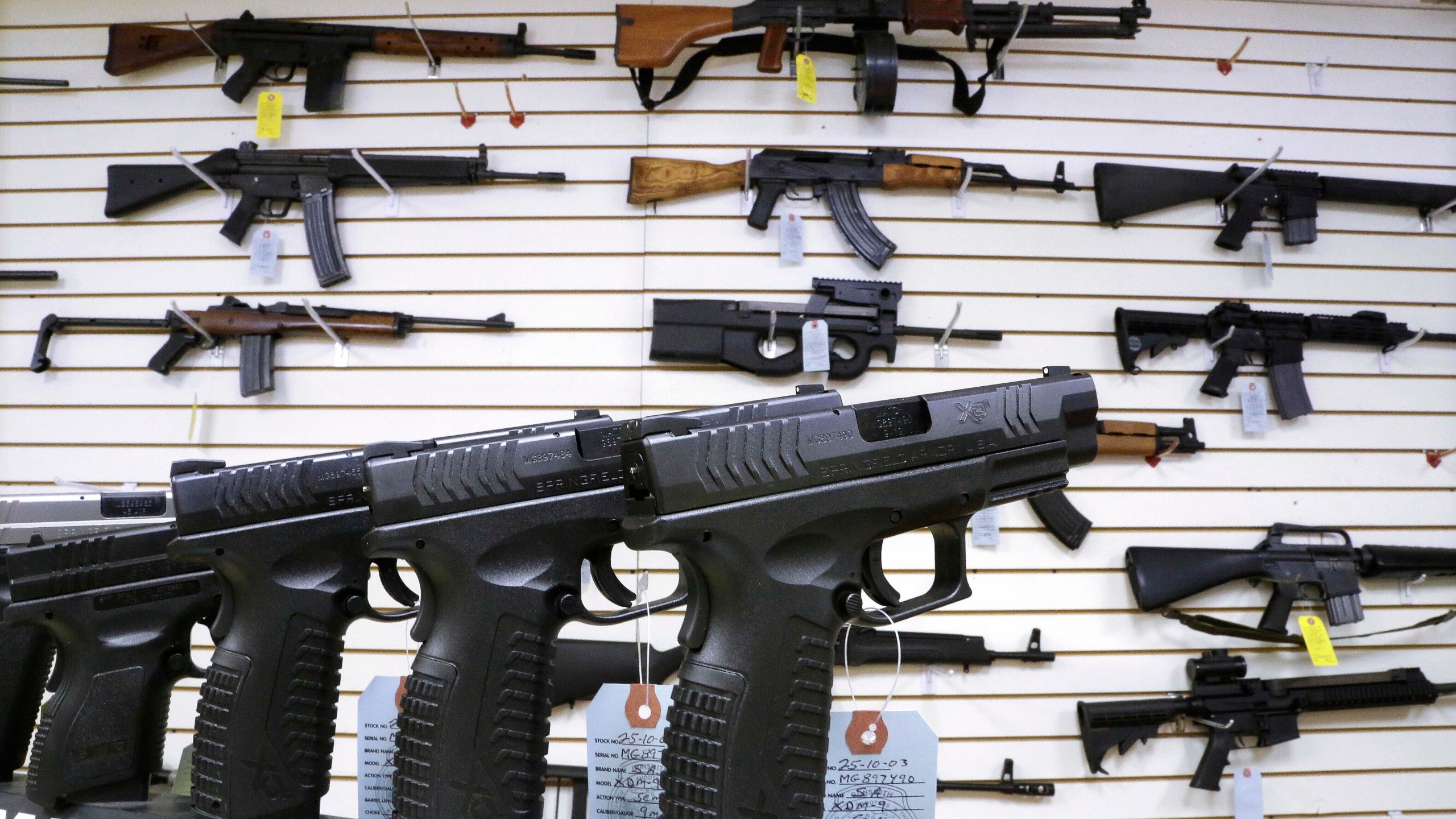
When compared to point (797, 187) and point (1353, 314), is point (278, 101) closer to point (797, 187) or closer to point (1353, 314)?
point (797, 187)

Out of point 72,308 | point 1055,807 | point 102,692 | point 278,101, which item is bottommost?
point 1055,807

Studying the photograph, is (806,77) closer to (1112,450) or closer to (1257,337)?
(1112,450)

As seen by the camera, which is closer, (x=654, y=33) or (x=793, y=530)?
(x=793, y=530)

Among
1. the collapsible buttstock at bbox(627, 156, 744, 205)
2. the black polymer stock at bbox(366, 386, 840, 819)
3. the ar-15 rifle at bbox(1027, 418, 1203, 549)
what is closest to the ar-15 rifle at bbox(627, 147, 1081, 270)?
the collapsible buttstock at bbox(627, 156, 744, 205)

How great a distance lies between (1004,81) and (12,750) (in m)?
3.83

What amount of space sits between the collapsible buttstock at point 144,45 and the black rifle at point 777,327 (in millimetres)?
2263

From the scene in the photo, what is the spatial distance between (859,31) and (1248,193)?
5.40 feet

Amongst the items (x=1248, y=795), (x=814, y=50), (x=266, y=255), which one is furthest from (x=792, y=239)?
(x=1248, y=795)

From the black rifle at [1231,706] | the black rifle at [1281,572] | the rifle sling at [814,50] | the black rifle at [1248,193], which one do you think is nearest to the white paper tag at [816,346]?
the rifle sling at [814,50]

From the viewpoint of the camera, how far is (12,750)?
7.19ft

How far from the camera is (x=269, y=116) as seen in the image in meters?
3.60

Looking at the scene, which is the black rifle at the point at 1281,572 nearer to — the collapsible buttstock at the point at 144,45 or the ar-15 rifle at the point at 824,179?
the ar-15 rifle at the point at 824,179

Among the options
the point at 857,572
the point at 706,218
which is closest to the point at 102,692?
the point at 857,572

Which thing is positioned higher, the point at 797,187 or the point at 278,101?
the point at 278,101
